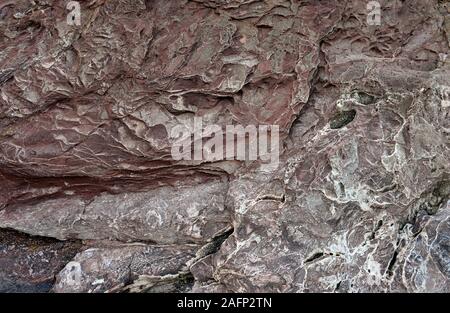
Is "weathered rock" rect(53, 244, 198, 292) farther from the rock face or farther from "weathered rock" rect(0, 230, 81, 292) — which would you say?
"weathered rock" rect(0, 230, 81, 292)

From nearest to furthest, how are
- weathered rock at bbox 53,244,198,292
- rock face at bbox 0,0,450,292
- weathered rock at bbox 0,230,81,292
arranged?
rock face at bbox 0,0,450,292, weathered rock at bbox 53,244,198,292, weathered rock at bbox 0,230,81,292

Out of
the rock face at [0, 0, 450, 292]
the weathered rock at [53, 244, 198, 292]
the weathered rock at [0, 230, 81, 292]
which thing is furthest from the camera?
the weathered rock at [0, 230, 81, 292]

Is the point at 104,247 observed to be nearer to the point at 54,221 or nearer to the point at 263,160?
the point at 54,221

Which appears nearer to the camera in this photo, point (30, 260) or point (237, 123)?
point (237, 123)

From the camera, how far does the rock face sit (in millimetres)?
3342

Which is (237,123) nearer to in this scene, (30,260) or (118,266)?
(118,266)

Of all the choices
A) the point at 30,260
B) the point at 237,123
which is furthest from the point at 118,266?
the point at 237,123

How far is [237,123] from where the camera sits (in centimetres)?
370

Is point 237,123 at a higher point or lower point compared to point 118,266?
higher

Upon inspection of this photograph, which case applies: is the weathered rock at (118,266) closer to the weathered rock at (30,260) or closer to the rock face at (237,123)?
the rock face at (237,123)

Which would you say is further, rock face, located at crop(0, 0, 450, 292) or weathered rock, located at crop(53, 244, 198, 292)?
weathered rock, located at crop(53, 244, 198, 292)

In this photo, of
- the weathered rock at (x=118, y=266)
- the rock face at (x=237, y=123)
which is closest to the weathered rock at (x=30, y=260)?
the rock face at (x=237, y=123)

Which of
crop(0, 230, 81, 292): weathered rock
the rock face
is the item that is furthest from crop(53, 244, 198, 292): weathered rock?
crop(0, 230, 81, 292): weathered rock
